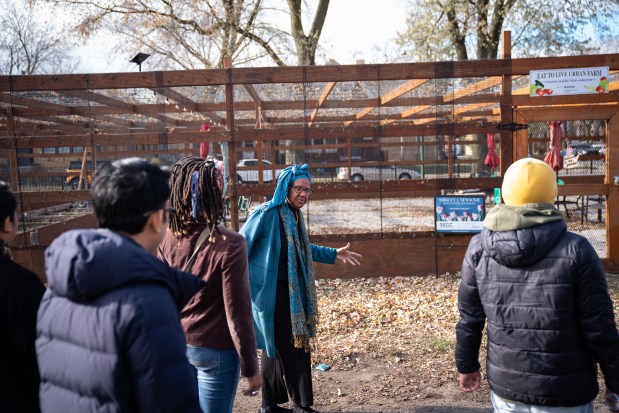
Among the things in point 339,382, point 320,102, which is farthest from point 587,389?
point 320,102

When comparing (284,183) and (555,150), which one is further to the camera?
(555,150)

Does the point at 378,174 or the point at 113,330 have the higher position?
the point at 378,174

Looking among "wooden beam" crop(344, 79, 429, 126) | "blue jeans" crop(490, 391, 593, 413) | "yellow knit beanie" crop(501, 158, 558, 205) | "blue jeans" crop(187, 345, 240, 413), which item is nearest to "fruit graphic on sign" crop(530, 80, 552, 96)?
"wooden beam" crop(344, 79, 429, 126)

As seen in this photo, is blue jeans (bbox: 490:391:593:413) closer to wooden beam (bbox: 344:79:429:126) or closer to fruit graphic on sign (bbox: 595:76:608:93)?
wooden beam (bbox: 344:79:429:126)

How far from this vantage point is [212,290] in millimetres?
2859

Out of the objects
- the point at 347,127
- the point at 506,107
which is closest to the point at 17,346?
the point at 347,127

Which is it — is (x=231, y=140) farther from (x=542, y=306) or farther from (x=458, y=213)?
(x=542, y=306)

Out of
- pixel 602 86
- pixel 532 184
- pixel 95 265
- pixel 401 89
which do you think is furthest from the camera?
pixel 401 89

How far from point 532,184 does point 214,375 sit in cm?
180

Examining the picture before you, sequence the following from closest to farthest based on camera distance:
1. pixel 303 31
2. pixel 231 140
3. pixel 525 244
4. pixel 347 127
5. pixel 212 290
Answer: pixel 525 244
pixel 212 290
pixel 231 140
pixel 347 127
pixel 303 31

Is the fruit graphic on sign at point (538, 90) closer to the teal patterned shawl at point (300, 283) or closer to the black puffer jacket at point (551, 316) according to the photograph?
the teal patterned shawl at point (300, 283)

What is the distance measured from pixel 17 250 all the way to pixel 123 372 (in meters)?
7.24

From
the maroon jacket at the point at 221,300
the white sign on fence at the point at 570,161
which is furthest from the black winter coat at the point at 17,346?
the white sign on fence at the point at 570,161

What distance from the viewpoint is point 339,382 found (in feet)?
15.7
